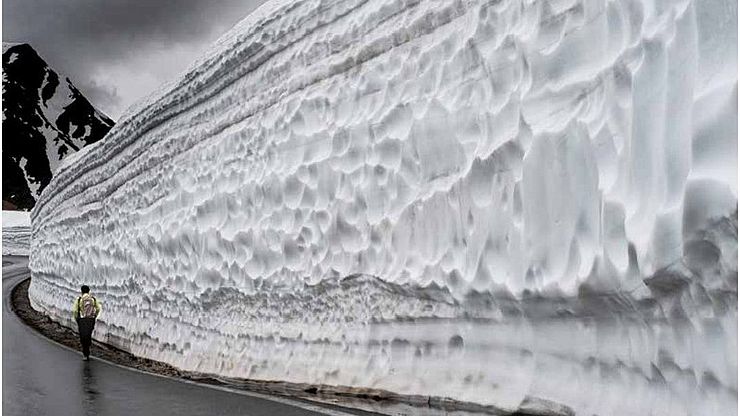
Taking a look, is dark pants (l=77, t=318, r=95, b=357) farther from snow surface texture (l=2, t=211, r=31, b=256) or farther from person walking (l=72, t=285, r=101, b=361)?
snow surface texture (l=2, t=211, r=31, b=256)


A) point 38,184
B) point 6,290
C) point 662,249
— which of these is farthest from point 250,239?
point 38,184

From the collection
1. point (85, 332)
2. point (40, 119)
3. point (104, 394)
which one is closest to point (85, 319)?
point (85, 332)

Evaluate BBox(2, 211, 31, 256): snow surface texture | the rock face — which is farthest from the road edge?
the rock face

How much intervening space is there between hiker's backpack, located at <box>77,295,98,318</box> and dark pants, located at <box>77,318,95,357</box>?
7cm

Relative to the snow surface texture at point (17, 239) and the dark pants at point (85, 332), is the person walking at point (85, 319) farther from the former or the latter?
the snow surface texture at point (17, 239)

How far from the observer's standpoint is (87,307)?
475 inches

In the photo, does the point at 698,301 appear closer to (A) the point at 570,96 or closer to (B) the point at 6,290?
(A) the point at 570,96

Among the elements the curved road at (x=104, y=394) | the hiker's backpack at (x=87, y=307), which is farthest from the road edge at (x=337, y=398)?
the hiker's backpack at (x=87, y=307)

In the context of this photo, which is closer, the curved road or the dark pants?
the curved road

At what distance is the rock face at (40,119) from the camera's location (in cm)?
7610

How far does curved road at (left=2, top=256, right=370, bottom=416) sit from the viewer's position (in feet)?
24.4

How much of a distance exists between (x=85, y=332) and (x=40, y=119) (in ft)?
249

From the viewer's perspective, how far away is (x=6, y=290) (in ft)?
74.0

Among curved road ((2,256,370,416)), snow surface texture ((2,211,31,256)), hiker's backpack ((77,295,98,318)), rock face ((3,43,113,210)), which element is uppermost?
rock face ((3,43,113,210))
